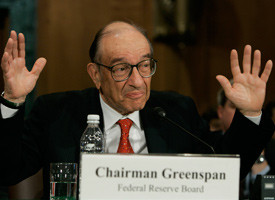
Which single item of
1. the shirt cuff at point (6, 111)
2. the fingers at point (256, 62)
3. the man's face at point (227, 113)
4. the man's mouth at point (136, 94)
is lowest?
the man's face at point (227, 113)

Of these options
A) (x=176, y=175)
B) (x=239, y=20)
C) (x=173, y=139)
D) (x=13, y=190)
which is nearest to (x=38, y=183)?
(x=13, y=190)

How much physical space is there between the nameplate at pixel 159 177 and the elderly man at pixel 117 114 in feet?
1.48

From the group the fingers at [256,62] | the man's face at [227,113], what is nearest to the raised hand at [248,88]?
the fingers at [256,62]

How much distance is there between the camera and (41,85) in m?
4.11

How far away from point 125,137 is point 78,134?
22 cm

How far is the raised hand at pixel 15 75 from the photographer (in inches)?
62.1

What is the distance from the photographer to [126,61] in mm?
1913

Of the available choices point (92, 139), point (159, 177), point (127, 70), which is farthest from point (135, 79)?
point (159, 177)

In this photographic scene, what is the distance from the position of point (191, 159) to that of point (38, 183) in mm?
1086

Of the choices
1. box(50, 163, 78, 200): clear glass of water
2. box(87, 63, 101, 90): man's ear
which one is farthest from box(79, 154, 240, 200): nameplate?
box(87, 63, 101, 90): man's ear

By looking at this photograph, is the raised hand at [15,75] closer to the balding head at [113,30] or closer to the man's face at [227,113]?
the balding head at [113,30]

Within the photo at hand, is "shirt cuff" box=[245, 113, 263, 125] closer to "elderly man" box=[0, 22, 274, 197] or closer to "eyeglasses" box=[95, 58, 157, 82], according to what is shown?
"elderly man" box=[0, 22, 274, 197]

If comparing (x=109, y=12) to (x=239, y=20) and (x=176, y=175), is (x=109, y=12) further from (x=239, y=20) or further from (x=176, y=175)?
(x=176, y=175)

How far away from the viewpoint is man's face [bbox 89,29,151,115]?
1915mm
